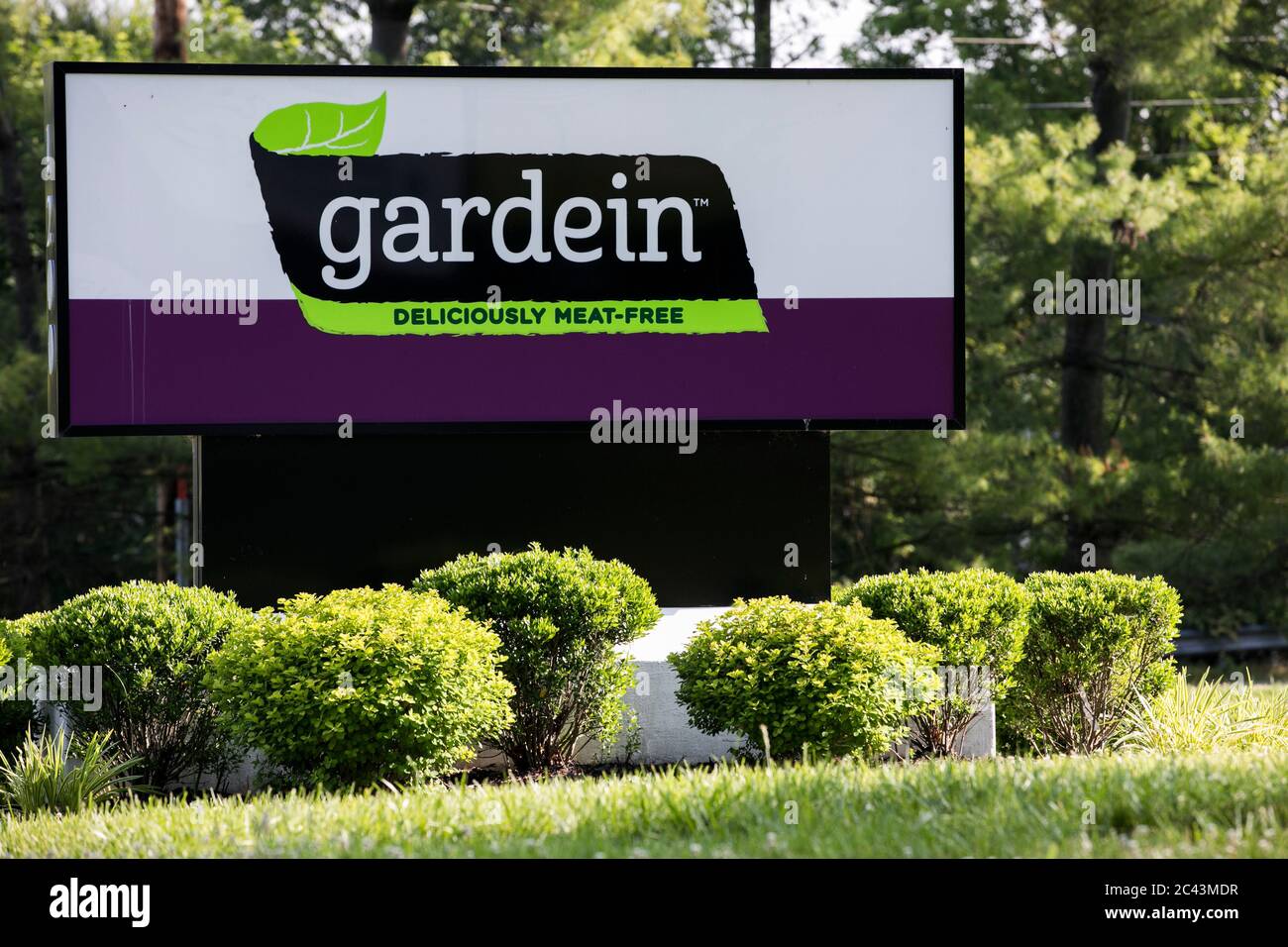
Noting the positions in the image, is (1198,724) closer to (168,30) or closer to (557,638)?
(557,638)

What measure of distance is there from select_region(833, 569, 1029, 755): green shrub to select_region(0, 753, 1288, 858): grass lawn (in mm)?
1309

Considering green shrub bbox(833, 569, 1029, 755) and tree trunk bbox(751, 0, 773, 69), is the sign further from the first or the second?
tree trunk bbox(751, 0, 773, 69)

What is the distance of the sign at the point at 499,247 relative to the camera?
8.81 metres

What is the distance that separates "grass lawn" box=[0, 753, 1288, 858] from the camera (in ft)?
16.3

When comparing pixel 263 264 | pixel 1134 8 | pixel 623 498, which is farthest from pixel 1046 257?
pixel 263 264

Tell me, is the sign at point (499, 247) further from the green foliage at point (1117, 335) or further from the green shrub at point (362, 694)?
the green foliage at point (1117, 335)

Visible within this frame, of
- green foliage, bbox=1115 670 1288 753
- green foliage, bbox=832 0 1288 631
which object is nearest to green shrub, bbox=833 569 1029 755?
green foliage, bbox=1115 670 1288 753

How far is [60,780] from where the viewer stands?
22.0 ft

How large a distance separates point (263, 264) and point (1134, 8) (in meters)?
12.8

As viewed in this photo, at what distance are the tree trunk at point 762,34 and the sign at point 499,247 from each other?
13489mm

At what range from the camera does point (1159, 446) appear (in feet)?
68.3

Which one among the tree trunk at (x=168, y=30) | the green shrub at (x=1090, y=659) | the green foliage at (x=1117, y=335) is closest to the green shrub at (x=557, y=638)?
the green shrub at (x=1090, y=659)

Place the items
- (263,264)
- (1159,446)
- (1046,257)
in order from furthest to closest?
1. (1159,446)
2. (1046,257)
3. (263,264)
